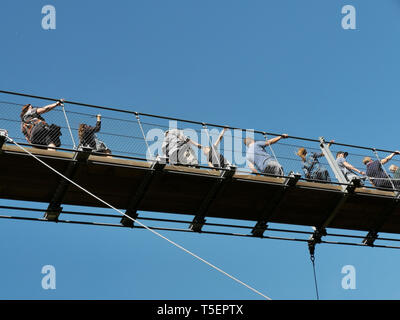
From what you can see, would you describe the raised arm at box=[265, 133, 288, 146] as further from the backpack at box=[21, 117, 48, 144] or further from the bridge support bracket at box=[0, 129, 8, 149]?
the bridge support bracket at box=[0, 129, 8, 149]

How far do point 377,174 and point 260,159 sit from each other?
3165 mm

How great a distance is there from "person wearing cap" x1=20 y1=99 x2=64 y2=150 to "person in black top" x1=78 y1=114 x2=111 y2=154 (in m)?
0.44

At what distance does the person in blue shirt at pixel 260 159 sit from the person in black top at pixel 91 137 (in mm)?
2955

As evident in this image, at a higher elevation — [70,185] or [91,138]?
[91,138]

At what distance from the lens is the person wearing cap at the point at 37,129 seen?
11.0 meters

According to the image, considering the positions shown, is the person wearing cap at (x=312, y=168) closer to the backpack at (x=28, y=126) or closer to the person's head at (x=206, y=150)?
the person's head at (x=206, y=150)

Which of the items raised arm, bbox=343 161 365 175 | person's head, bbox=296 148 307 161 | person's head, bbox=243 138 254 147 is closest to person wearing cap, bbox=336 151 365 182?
raised arm, bbox=343 161 365 175

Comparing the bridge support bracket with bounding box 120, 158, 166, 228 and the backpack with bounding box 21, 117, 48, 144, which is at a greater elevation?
the backpack with bounding box 21, 117, 48, 144

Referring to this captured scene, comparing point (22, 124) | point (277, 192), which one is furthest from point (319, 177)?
point (22, 124)

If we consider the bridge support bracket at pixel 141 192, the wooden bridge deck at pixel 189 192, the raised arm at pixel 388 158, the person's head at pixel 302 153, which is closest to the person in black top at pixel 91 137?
the wooden bridge deck at pixel 189 192

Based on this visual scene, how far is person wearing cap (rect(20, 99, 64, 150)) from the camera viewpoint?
11.0 metres

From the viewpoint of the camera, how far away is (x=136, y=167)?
36.6 ft
